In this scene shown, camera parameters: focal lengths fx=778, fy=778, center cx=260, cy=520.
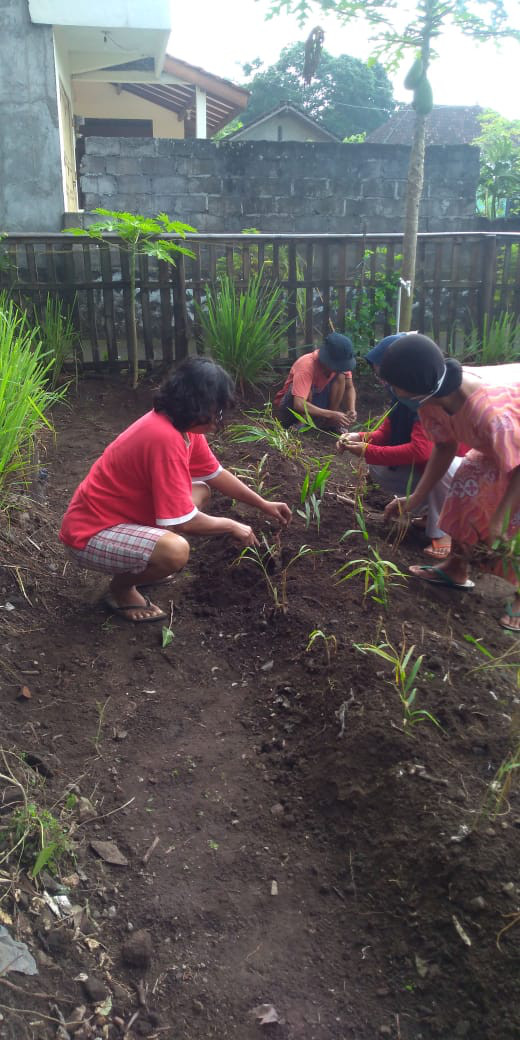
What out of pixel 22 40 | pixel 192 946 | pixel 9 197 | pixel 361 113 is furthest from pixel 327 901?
pixel 361 113

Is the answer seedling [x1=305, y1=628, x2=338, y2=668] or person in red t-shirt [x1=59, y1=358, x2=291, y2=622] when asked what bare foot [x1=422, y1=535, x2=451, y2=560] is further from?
seedling [x1=305, y1=628, x2=338, y2=668]

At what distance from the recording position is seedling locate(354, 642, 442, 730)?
2.22 meters

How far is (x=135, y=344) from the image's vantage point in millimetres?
6406

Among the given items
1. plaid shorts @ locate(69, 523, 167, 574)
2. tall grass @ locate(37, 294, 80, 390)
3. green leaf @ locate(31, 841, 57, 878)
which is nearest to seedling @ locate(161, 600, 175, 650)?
plaid shorts @ locate(69, 523, 167, 574)

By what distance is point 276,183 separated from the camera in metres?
9.98

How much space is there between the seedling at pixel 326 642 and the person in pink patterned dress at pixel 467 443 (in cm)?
66

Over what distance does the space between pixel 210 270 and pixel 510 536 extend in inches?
175

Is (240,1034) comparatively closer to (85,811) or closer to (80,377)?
(85,811)

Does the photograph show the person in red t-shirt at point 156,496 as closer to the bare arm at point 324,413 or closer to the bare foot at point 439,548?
the bare foot at point 439,548

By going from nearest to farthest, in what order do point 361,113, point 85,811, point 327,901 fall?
point 327,901, point 85,811, point 361,113

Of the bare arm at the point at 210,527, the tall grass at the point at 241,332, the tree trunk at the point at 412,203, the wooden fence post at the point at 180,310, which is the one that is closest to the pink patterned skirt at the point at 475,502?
→ the bare arm at the point at 210,527

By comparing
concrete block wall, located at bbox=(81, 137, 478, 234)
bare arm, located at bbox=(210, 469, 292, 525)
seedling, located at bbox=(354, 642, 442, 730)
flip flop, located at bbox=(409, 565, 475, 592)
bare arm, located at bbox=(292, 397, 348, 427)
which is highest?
concrete block wall, located at bbox=(81, 137, 478, 234)

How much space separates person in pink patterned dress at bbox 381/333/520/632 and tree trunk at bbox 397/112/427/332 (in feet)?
10.4

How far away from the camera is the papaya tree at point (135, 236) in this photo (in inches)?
227
